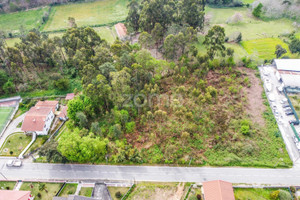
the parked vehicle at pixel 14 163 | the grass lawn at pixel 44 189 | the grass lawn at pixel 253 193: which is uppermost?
the parked vehicle at pixel 14 163

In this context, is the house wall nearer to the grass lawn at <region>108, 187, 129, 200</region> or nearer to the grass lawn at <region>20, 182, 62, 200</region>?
the grass lawn at <region>20, 182, 62, 200</region>

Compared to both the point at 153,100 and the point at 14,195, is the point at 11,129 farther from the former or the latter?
the point at 153,100

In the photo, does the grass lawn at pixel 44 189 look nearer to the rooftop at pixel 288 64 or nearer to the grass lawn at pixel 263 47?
the rooftop at pixel 288 64

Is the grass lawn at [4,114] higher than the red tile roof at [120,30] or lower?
lower

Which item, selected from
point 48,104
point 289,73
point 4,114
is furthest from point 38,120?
point 289,73

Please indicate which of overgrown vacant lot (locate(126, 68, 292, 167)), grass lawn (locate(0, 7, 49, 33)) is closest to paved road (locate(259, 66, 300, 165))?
overgrown vacant lot (locate(126, 68, 292, 167))

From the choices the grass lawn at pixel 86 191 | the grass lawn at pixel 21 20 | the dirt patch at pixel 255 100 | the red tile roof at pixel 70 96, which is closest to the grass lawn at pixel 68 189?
the grass lawn at pixel 86 191

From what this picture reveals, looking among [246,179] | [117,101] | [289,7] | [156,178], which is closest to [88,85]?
[117,101]
